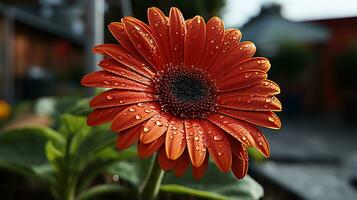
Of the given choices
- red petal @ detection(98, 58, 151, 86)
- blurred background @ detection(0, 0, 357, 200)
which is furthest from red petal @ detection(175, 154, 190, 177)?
blurred background @ detection(0, 0, 357, 200)

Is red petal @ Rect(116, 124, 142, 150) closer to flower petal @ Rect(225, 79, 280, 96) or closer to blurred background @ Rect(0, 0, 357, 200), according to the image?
flower petal @ Rect(225, 79, 280, 96)

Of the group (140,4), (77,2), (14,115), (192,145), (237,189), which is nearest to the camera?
(192,145)

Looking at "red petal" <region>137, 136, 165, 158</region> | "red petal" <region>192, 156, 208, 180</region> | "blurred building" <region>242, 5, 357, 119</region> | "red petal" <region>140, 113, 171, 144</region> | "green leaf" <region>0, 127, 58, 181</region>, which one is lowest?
"green leaf" <region>0, 127, 58, 181</region>

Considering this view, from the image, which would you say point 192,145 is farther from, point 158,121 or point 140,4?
point 140,4

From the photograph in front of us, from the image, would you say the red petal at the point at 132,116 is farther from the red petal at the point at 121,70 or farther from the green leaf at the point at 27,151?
the green leaf at the point at 27,151

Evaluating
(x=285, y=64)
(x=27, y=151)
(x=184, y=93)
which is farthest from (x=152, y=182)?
(x=285, y=64)

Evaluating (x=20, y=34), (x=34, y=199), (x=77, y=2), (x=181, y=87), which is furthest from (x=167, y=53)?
(x=20, y=34)

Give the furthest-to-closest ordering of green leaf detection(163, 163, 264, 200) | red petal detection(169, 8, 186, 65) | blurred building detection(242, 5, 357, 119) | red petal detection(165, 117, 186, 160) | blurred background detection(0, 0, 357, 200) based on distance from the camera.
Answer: blurred building detection(242, 5, 357, 119) < blurred background detection(0, 0, 357, 200) < green leaf detection(163, 163, 264, 200) < red petal detection(169, 8, 186, 65) < red petal detection(165, 117, 186, 160)

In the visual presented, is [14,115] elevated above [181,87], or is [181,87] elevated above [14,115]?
[181,87]
